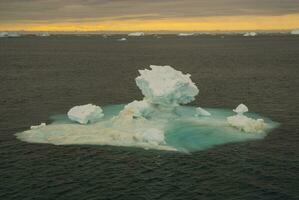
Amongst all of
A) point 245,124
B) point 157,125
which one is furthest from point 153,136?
point 245,124

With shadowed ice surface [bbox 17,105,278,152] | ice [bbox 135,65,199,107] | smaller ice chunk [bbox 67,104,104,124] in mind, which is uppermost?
ice [bbox 135,65,199,107]

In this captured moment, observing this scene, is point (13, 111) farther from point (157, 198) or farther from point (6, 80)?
point (6, 80)

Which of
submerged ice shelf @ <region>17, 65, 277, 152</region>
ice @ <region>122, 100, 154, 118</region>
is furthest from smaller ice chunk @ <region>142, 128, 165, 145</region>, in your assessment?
ice @ <region>122, 100, 154, 118</region>

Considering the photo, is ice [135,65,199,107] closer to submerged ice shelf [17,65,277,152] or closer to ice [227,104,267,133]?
submerged ice shelf [17,65,277,152]

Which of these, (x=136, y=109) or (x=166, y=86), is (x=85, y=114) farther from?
(x=166, y=86)

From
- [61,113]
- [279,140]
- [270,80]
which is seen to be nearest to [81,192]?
[279,140]

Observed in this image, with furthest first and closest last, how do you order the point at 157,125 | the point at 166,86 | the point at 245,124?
the point at 166,86
the point at 157,125
the point at 245,124

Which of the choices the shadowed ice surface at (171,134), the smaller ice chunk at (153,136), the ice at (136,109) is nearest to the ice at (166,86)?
the ice at (136,109)
